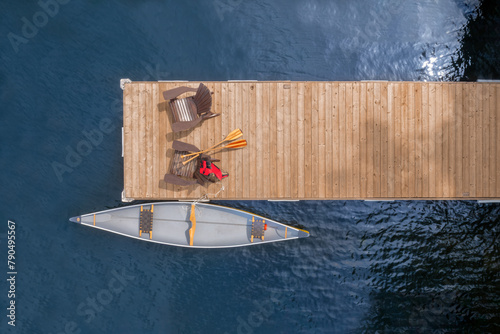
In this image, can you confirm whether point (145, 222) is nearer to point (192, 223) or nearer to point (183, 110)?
point (192, 223)

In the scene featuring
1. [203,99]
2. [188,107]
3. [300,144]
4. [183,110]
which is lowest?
[300,144]

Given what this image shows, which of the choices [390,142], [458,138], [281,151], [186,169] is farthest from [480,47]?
[186,169]

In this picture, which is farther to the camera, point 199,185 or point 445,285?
point 445,285

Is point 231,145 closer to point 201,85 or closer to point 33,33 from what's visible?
point 201,85

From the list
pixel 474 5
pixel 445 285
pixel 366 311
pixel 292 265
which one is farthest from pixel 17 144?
pixel 474 5

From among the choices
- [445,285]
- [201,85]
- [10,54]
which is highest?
[10,54]

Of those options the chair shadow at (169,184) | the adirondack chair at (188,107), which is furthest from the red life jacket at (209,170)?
the adirondack chair at (188,107)
